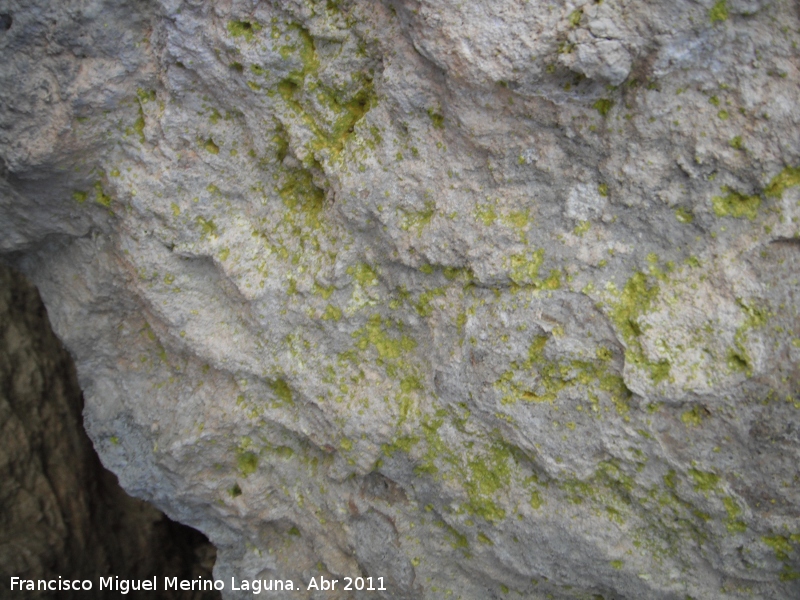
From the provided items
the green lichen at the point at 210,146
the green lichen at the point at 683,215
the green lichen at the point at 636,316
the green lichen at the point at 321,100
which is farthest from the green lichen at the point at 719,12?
the green lichen at the point at 210,146

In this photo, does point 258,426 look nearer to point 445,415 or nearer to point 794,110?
point 445,415

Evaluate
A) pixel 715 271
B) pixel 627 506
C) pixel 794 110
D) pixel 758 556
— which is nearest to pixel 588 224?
pixel 715 271

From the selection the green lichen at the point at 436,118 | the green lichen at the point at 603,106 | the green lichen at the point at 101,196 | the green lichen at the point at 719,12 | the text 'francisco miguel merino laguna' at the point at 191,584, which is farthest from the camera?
the text 'francisco miguel merino laguna' at the point at 191,584

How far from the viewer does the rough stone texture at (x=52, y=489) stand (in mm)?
1996

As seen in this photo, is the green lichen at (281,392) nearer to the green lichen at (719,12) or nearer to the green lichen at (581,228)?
the green lichen at (581,228)

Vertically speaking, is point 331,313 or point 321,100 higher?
point 321,100

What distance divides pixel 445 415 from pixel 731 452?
1.92 feet

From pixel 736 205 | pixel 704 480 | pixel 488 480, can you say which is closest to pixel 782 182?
pixel 736 205

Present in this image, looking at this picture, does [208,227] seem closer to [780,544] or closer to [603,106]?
[603,106]

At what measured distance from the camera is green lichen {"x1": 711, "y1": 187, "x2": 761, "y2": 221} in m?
A: 1.15

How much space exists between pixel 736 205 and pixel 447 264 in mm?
557

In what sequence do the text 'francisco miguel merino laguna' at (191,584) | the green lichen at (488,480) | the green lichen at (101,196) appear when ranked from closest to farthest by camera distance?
the green lichen at (488,480)
the green lichen at (101,196)
the text 'francisco miguel merino laguna' at (191,584)

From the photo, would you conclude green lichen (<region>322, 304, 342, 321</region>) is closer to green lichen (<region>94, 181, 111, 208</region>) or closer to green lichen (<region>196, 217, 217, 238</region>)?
green lichen (<region>196, 217, 217, 238</region>)

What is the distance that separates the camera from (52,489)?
2117 mm
